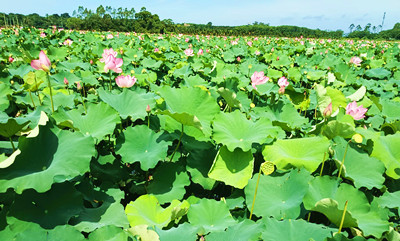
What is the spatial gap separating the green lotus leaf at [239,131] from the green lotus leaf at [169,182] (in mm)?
236

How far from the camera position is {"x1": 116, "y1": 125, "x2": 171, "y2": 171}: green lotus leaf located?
1.21 meters

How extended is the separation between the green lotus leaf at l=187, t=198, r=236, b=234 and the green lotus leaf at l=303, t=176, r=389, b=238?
0.31 metres

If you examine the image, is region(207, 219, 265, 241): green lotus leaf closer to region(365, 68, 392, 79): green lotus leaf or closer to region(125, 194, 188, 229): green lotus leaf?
region(125, 194, 188, 229): green lotus leaf

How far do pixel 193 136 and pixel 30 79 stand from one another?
40.6 inches

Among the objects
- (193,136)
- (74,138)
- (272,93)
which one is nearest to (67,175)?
(74,138)

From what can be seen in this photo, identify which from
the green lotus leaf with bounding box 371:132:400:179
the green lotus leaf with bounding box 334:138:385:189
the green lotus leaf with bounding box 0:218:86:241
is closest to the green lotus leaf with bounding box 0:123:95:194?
the green lotus leaf with bounding box 0:218:86:241

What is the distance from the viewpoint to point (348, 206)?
107cm

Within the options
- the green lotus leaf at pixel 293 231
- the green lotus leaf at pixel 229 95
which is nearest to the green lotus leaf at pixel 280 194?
the green lotus leaf at pixel 293 231

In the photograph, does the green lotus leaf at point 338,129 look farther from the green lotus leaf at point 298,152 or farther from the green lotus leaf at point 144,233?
the green lotus leaf at point 144,233

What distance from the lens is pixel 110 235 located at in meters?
0.82

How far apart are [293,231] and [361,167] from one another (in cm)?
60

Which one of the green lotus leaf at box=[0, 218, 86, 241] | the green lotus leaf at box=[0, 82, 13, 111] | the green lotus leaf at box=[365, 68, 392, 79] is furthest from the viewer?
the green lotus leaf at box=[365, 68, 392, 79]

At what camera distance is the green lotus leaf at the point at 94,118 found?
1275 millimetres

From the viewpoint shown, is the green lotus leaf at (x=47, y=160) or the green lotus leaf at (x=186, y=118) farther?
the green lotus leaf at (x=186, y=118)
